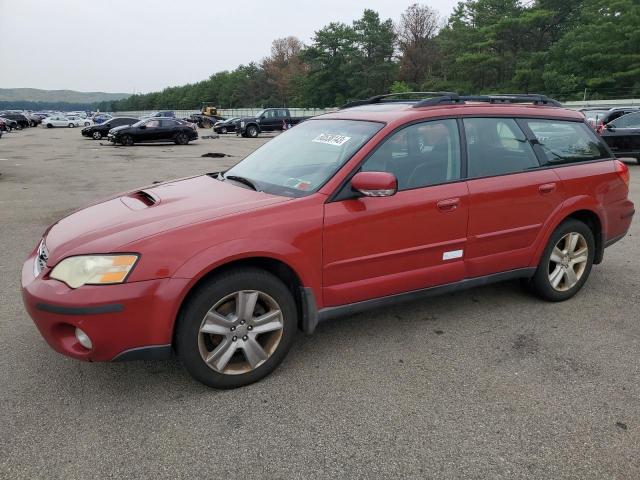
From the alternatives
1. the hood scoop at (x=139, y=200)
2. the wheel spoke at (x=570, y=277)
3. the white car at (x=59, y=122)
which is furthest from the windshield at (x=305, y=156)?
the white car at (x=59, y=122)

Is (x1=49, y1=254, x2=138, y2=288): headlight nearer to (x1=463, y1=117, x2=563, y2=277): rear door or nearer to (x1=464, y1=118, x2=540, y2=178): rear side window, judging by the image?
(x1=463, y1=117, x2=563, y2=277): rear door

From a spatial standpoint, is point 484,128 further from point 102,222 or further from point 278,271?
point 102,222

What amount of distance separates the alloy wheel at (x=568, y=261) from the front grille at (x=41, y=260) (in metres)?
3.72

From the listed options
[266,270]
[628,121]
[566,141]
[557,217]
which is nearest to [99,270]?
[266,270]

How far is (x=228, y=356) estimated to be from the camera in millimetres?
2916

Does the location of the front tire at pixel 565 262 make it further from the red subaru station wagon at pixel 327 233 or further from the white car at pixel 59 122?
the white car at pixel 59 122

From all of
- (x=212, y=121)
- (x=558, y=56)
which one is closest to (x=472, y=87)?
(x=558, y=56)

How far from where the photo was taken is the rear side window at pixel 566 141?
13.6 feet

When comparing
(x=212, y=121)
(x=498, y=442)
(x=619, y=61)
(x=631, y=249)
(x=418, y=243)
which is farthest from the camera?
(x=212, y=121)

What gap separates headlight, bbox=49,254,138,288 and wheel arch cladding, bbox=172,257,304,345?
34 cm

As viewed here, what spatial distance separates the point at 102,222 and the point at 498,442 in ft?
8.31

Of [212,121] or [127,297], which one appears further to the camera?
[212,121]

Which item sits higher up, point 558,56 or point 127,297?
point 558,56

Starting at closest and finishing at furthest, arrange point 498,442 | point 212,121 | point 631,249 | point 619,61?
point 498,442 < point 631,249 < point 619,61 < point 212,121
